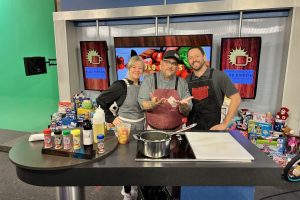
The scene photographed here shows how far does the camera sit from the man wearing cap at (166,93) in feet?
5.34

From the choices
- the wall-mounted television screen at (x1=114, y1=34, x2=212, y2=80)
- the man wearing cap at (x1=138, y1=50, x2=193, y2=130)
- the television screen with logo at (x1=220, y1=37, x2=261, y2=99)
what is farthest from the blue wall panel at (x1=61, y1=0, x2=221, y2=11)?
the man wearing cap at (x1=138, y1=50, x2=193, y2=130)

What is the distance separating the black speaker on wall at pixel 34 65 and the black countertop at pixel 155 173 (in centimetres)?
251

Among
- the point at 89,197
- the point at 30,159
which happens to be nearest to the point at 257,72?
the point at 89,197

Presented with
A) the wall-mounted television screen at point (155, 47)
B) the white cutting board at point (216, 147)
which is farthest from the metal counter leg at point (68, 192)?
the wall-mounted television screen at point (155, 47)

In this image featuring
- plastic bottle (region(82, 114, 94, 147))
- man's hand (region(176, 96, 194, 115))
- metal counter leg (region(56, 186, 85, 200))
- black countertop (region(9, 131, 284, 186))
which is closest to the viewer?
black countertop (region(9, 131, 284, 186))

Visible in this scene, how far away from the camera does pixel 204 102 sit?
192 cm

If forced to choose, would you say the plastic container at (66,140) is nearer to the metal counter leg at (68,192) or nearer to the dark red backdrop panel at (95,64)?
the metal counter leg at (68,192)

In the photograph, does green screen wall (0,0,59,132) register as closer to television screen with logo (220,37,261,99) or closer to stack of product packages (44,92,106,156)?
television screen with logo (220,37,261,99)

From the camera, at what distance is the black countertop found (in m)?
0.98

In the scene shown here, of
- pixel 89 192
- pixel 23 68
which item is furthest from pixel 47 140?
pixel 23 68

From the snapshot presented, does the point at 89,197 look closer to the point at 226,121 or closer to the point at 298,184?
the point at 226,121

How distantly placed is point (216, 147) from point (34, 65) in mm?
2962

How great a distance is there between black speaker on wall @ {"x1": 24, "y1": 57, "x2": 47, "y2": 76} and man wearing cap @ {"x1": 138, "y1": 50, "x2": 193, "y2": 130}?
7.31 feet

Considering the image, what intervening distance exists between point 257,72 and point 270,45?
0.38m
